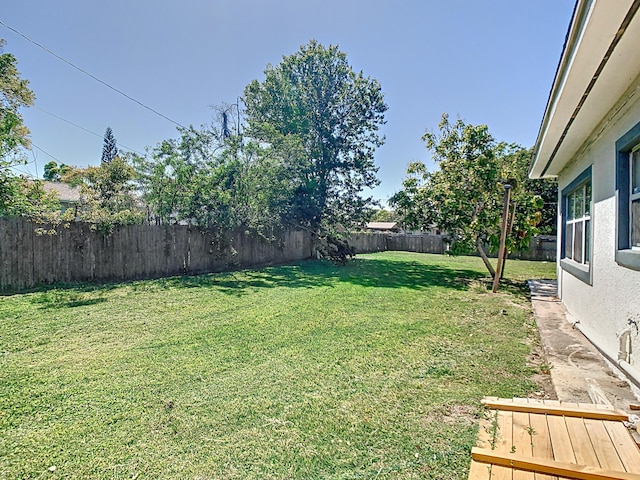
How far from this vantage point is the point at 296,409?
2889 mm

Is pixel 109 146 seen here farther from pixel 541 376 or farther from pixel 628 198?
pixel 628 198

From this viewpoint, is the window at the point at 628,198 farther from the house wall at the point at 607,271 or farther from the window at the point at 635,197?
the house wall at the point at 607,271

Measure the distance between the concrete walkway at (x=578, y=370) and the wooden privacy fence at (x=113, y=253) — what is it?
374 inches

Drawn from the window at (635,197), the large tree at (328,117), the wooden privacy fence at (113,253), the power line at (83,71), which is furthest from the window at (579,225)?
the power line at (83,71)

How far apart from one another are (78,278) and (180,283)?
2404mm

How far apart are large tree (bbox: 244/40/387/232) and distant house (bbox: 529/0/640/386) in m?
12.6

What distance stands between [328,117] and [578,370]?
16.6 meters

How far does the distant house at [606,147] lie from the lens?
2.42 meters

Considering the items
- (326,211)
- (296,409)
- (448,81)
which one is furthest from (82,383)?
(326,211)

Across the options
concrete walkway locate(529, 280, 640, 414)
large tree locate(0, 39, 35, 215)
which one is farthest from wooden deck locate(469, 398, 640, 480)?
large tree locate(0, 39, 35, 215)

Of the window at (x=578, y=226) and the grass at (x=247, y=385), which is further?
the window at (x=578, y=226)

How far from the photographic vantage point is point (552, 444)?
2.24m

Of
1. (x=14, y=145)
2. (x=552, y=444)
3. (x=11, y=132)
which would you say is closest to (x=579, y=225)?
(x=552, y=444)

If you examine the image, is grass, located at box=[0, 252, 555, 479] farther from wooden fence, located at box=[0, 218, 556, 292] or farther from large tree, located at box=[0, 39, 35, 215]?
large tree, located at box=[0, 39, 35, 215]
